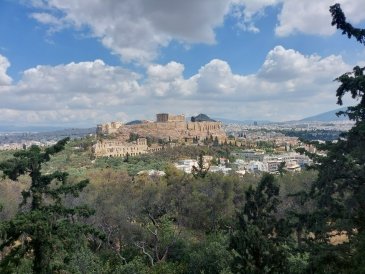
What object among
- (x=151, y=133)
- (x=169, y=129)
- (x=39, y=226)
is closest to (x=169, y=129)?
(x=169, y=129)

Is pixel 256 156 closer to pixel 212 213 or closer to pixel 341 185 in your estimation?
pixel 212 213

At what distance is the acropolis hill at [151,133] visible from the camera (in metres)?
112

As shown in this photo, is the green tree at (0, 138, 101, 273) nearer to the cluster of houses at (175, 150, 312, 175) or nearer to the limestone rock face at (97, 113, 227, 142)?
the cluster of houses at (175, 150, 312, 175)

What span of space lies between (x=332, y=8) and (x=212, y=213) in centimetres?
2826

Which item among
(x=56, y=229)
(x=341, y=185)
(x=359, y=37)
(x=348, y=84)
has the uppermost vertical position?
(x=359, y=37)

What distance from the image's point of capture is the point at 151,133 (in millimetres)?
142625

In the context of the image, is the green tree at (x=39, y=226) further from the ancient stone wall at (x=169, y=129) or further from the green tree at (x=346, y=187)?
the ancient stone wall at (x=169, y=129)

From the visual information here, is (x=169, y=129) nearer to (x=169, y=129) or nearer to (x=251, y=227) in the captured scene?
(x=169, y=129)

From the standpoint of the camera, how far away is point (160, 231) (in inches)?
1111

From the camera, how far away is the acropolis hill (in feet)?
368

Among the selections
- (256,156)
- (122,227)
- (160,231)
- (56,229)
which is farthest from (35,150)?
(256,156)

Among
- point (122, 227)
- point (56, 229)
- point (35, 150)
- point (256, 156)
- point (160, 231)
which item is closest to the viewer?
point (56, 229)

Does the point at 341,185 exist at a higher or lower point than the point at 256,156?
higher

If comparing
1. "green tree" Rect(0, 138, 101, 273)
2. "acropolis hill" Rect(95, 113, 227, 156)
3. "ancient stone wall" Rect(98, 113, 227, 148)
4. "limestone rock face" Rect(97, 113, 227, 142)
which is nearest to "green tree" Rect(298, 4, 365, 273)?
"green tree" Rect(0, 138, 101, 273)
